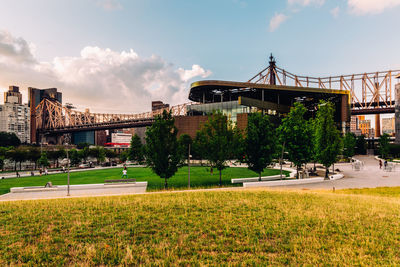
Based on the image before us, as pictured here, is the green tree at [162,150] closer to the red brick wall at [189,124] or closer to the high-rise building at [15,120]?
the red brick wall at [189,124]

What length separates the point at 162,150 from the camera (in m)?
23.0

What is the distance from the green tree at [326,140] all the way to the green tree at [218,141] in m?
13.4

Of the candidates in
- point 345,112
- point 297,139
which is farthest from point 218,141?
point 345,112

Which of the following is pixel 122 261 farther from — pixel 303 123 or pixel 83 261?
pixel 303 123

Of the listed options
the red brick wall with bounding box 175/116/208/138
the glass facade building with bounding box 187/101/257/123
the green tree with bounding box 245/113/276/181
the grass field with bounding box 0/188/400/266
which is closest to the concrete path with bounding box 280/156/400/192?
the green tree with bounding box 245/113/276/181

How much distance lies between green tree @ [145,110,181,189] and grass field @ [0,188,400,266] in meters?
8.91

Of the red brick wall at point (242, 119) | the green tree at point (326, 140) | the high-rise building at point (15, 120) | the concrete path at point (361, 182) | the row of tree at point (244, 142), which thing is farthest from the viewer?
the high-rise building at point (15, 120)

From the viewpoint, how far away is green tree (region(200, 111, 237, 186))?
2603cm

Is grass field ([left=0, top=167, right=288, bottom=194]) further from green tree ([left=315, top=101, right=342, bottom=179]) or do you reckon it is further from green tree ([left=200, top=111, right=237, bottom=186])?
green tree ([left=315, top=101, right=342, bottom=179])

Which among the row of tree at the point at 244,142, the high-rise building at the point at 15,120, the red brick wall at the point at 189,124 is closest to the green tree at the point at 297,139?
the row of tree at the point at 244,142

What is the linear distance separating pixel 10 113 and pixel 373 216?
221995 mm

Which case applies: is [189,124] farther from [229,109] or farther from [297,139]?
[297,139]

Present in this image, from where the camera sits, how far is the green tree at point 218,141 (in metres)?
26.0

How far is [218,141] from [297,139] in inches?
450
